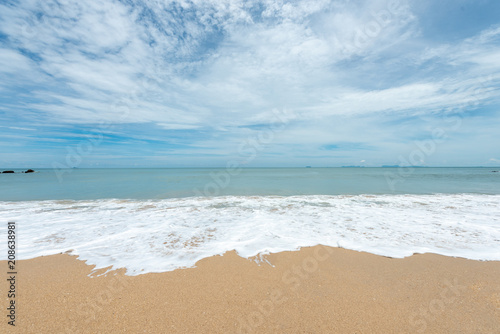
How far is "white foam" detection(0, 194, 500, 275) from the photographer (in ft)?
17.7

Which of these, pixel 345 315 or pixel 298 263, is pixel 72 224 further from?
pixel 345 315

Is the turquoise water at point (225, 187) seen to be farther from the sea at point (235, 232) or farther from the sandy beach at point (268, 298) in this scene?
the sandy beach at point (268, 298)

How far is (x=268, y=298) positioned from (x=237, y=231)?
368 centimetres

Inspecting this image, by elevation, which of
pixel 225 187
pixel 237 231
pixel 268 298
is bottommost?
pixel 225 187

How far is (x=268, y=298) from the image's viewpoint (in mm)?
3576

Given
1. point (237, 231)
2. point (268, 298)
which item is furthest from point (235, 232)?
point (268, 298)

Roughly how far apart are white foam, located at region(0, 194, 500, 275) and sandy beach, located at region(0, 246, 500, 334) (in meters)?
0.63

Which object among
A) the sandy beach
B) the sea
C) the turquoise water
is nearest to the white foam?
the sea

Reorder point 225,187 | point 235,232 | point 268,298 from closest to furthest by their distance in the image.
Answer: point 268,298
point 235,232
point 225,187

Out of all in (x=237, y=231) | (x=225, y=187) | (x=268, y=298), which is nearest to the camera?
(x=268, y=298)

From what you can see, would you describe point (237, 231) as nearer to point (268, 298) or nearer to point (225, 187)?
point (268, 298)

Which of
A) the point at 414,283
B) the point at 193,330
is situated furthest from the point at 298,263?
the point at 193,330

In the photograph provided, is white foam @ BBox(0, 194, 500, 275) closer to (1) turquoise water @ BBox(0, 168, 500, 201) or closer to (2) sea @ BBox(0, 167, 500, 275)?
(2) sea @ BBox(0, 167, 500, 275)

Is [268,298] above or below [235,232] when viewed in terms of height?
above
